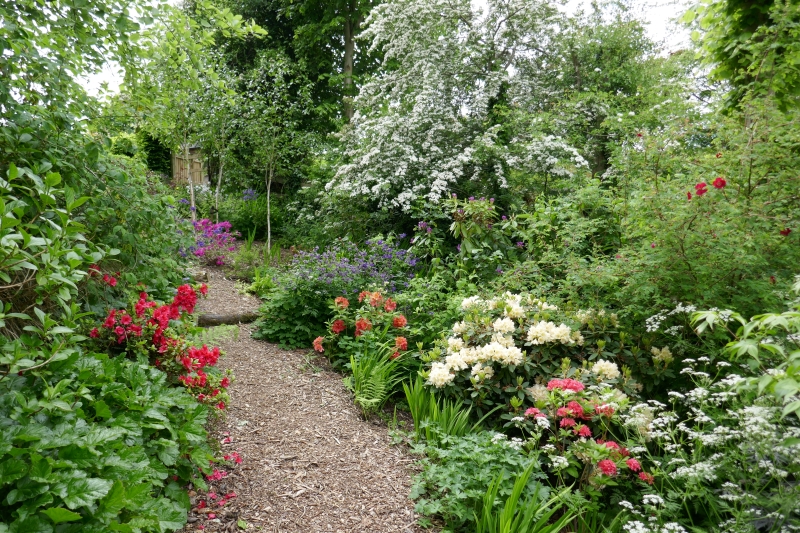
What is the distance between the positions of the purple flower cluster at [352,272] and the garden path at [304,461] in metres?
0.98

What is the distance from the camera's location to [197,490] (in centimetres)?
243

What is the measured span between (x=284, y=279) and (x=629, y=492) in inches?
144

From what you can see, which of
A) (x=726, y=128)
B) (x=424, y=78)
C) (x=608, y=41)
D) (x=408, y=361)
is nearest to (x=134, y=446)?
(x=408, y=361)

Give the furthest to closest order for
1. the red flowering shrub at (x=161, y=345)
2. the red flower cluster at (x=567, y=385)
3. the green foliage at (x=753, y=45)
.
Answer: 1. the green foliage at (x=753, y=45)
2. the red flower cluster at (x=567, y=385)
3. the red flowering shrub at (x=161, y=345)

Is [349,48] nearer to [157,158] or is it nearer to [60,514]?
[157,158]

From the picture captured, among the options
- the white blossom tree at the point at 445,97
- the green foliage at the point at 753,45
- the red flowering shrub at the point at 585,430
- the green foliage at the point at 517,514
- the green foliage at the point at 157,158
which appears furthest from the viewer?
the green foliage at the point at 157,158

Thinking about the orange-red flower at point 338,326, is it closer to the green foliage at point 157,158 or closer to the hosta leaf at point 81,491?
the hosta leaf at point 81,491

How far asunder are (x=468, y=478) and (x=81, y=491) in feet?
5.82

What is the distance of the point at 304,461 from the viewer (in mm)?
2900

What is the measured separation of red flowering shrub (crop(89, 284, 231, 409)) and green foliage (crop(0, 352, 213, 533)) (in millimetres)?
286

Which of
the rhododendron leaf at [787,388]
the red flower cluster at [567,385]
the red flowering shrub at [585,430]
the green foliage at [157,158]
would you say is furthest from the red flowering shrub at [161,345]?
the green foliage at [157,158]

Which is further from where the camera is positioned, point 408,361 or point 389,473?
point 408,361

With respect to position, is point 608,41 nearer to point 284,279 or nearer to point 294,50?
point 284,279

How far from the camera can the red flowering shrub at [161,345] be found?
2.56 metres
